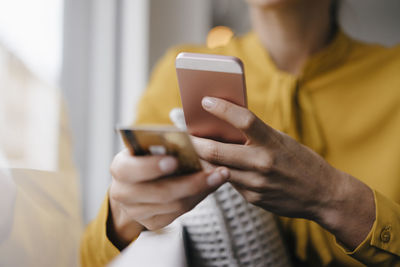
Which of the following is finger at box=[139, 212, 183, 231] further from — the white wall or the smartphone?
the white wall

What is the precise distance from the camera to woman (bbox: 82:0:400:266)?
262 millimetres

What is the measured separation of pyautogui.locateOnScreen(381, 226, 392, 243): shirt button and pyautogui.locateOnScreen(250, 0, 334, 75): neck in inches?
13.5

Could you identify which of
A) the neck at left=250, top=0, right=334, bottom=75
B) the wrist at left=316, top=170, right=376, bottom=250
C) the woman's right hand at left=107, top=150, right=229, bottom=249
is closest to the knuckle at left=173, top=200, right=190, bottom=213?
the woman's right hand at left=107, top=150, right=229, bottom=249

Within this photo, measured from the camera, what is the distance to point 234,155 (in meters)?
0.27

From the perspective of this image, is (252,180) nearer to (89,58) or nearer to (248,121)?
(248,121)

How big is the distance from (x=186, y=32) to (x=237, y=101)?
33.4 inches

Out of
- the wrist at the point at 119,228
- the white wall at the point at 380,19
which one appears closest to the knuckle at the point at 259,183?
the wrist at the point at 119,228

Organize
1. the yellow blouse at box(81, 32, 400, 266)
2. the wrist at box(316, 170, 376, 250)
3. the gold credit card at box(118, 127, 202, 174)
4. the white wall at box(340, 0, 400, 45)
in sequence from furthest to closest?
1. the white wall at box(340, 0, 400, 45)
2. the yellow blouse at box(81, 32, 400, 266)
3. the wrist at box(316, 170, 376, 250)
4. the gold credit card at box(118, 127, 202, 174)

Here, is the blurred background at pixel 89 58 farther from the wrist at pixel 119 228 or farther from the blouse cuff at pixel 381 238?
the blouse cuff at pixel 381 238

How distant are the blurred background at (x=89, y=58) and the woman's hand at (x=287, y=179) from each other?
19 cm

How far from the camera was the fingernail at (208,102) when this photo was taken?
26cm

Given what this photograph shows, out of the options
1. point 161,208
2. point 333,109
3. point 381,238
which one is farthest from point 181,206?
point 333,109

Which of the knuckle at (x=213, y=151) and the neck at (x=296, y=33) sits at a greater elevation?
the neck at (x=296, y=33)

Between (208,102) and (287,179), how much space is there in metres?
0.11
